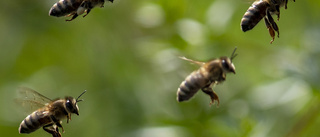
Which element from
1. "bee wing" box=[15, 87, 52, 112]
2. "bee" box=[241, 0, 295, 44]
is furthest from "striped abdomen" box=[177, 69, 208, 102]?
"bee wing" box=[15, 87, 52, 112]

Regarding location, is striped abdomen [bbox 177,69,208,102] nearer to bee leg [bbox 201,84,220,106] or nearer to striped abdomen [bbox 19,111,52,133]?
bee leg [bbox 201,84,220,106]

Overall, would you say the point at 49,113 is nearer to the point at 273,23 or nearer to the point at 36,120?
the point at 36,120

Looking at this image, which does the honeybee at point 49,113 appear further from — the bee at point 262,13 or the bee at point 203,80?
the bee at point 262,13

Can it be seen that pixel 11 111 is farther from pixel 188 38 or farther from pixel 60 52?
pixel 188 38

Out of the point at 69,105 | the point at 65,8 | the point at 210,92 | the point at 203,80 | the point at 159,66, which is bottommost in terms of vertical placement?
the point at 210,92

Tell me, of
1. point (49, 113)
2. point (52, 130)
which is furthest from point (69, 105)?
point (52, 130)

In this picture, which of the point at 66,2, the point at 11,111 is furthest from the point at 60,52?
the point at 66,2
